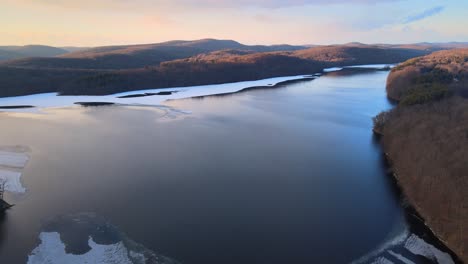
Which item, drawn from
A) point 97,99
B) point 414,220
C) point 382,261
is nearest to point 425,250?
point 382,261

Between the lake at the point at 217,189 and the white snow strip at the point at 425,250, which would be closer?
the white snow strip at the point at 425,250

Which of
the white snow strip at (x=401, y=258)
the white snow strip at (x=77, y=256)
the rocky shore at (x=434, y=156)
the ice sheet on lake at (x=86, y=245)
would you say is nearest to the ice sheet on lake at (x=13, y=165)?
the ice sheet on lake at (x=86, y=245)

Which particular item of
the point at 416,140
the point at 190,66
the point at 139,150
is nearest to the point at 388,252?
the point at 416,140

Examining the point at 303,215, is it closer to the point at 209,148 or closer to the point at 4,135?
the point at 209,148

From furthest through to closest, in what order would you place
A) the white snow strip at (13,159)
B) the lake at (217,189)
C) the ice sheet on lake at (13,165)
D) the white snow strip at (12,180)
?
the white snow strip at (13,159) → the ice sheet on lake at (13,165) → the white snow strip at (12,180) → the lake at (217,189)

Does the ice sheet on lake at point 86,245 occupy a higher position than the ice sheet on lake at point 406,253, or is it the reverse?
the ice sheet on lake at point 86,245

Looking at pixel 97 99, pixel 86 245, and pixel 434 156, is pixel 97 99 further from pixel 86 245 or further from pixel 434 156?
pixel 434 156

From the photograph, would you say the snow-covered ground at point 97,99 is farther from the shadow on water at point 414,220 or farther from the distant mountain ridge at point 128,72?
the shadow on water at point 414,220
